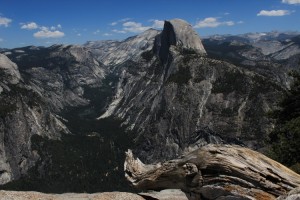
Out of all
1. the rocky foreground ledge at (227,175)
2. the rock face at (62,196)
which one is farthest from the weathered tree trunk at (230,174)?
the rock face at (62,196)

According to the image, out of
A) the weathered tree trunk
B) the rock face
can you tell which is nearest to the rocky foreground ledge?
the weathered tree trunk

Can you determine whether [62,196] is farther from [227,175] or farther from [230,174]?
[230,174]

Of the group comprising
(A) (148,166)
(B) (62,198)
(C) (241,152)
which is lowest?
(B) (62,198)

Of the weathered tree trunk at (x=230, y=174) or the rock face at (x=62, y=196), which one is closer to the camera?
the weathered tree trunk at (x=230, y=174)

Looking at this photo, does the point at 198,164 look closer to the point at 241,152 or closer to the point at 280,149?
the point at 241,152

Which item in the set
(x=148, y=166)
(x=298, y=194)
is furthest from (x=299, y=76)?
(x=298, y=194)

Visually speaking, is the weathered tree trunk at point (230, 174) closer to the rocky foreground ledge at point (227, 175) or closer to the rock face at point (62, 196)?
the rocky foreground ledge at point (227, 175)

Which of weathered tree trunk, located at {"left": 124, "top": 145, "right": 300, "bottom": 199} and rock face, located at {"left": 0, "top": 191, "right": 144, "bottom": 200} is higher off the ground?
weathered tree trunk, located at {"left": 124, "top": 145, "right": 300, "bottom": 199}

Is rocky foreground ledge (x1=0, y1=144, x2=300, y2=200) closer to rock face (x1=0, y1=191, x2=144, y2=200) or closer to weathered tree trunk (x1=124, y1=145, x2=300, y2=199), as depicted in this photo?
weathered tree trunk (x1=124, y1=145, x2=300, y2=199)
